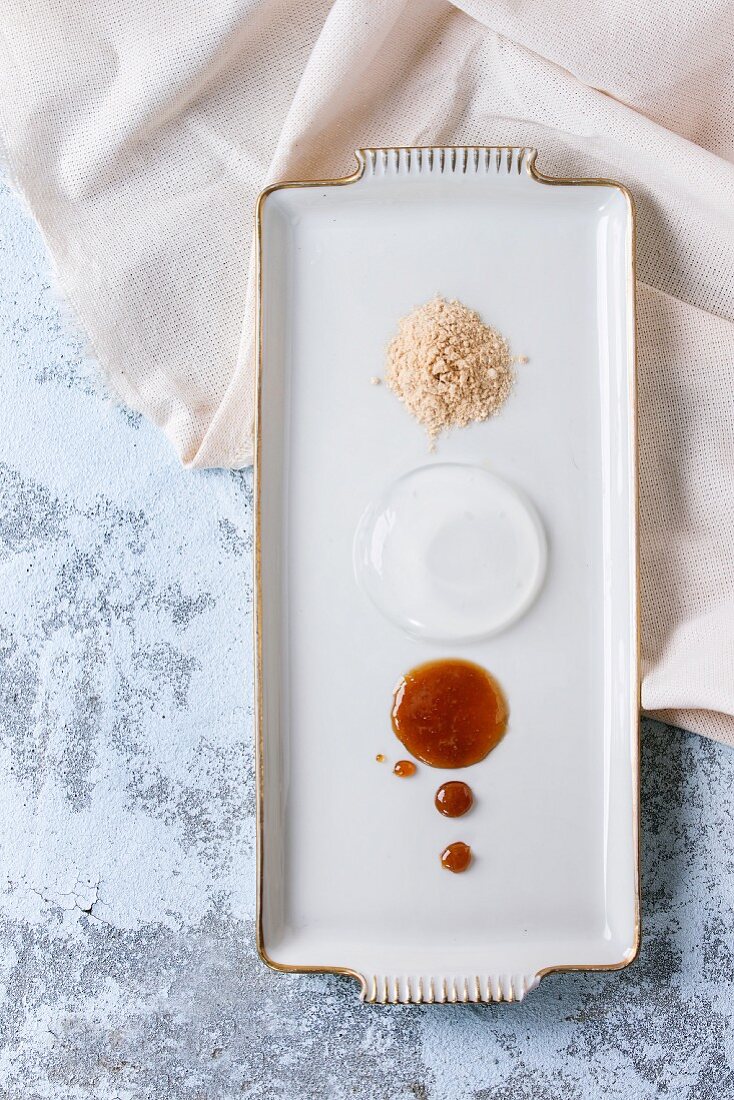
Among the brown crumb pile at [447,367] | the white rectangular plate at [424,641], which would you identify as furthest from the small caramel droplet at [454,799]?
the brown crumb pile at [447,367]

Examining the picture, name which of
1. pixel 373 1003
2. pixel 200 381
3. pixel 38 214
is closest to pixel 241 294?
pixel 200 381

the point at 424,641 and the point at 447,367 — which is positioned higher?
the point at 447,367

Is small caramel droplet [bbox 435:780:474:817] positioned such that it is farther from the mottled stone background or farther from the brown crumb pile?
the brown crumb pile

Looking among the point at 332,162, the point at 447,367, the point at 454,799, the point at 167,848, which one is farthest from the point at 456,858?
the point at 332,162

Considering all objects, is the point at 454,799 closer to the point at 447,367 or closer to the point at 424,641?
the point at 424,641

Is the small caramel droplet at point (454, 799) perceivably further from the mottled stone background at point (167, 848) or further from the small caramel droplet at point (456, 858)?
the mottled stone background at point (167, 848)

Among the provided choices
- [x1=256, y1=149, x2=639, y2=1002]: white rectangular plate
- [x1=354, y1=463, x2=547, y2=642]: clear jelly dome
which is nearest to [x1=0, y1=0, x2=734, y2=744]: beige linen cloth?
[x1=256, y1=149, x2=639, y2=1002]: white rectangular plate

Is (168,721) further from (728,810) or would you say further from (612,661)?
(728,810)
